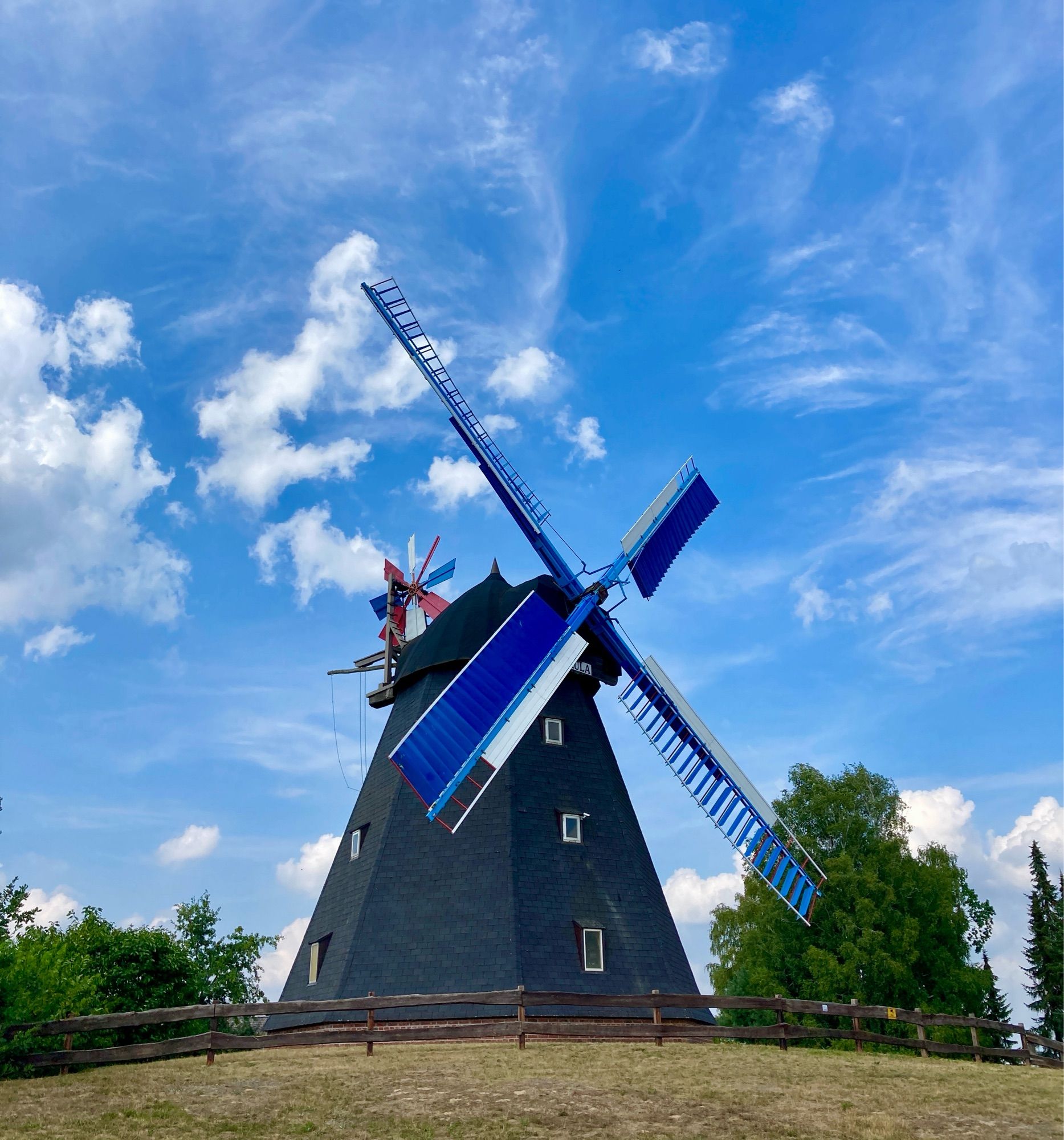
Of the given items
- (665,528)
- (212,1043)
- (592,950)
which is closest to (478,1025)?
(592,950)

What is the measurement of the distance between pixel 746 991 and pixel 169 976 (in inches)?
968

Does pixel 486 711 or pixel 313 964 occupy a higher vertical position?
pixel 486 711

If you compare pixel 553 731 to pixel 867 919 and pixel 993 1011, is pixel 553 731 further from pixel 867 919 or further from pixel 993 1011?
pixel 993 1011

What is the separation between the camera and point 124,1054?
15.9 meters

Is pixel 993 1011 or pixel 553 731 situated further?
pixel 993 1011

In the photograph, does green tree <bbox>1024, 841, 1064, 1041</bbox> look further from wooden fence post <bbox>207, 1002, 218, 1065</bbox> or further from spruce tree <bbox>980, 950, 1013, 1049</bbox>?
wooden fence post <bbox>207, 1002, 218, 1065</bbox>

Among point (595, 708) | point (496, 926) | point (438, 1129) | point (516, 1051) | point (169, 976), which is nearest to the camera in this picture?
point (438, 1129)

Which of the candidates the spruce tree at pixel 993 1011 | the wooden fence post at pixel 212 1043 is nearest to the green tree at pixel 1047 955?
the spruce tree at pixel 993 1011

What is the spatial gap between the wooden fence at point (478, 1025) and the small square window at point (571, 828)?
3580 mm

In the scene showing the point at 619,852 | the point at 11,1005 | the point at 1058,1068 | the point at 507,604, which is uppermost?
the point at 507,604

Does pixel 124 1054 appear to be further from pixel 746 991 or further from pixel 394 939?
pixel 746 991

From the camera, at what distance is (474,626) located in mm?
24156

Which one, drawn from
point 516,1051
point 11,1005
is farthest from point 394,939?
point 11,1005

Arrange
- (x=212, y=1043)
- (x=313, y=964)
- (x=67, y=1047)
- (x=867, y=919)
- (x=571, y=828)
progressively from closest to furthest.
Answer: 1. (x=67, y=1047)
2. (x=212, y=1043)
3. (x=571, y=828)
4. (x=313, y=964)
5. (x=867, y=919)
